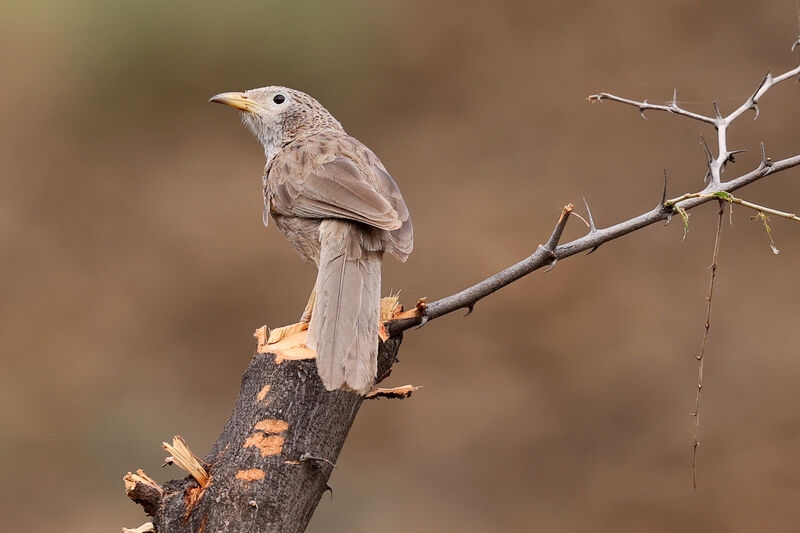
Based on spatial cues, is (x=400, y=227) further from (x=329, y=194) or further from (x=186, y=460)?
(x=186, y=460)

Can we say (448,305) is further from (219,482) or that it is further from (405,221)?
(219,482)

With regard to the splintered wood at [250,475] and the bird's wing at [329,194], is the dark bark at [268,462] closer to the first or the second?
the splintered wood at [250,475]

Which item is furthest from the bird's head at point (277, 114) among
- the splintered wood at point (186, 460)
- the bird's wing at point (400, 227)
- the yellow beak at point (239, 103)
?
the splintered wood at point (186, 460)

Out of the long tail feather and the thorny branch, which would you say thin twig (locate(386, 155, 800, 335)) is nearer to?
the thorny branch

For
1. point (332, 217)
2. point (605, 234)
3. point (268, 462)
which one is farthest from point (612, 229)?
point (268, 462)

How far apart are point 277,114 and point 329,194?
96cm

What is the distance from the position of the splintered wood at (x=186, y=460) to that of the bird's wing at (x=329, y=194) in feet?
2.93

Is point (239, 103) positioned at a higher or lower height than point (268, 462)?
higher

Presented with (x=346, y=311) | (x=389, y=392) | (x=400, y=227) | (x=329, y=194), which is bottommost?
(x=389, y=392)

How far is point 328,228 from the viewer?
10.2 ft

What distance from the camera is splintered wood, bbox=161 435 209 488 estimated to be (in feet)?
8.20

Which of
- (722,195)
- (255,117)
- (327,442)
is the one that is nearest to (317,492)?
(327,442)

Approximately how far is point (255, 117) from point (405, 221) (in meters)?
1.18

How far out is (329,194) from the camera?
3168mm
